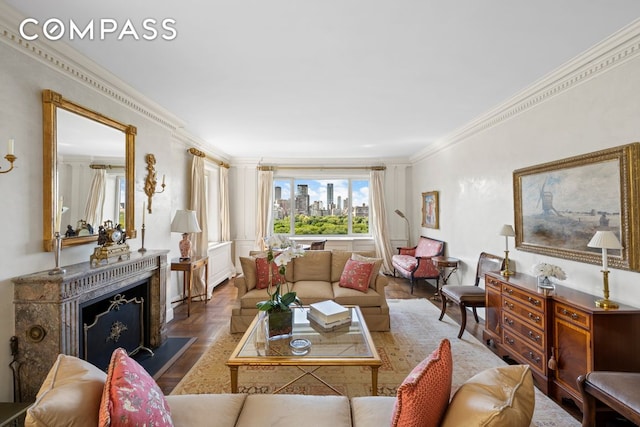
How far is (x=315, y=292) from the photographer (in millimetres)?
3490

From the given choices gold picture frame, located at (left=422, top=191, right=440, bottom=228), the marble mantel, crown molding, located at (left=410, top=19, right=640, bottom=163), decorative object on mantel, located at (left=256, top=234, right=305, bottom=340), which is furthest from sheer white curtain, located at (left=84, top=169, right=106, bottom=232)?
gold picture frame, located at (left=422, top=191, right=440, bottom=228)

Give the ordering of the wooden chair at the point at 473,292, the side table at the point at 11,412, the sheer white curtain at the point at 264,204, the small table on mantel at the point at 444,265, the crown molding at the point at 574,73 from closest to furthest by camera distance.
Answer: the side table at the point at 11,412 → the crown molding at the point at 574,73 → the wooden chair at the point at 473,292 → the small table on mantel at the point at 444,265 → the sheer white curtain at the point at 264,204

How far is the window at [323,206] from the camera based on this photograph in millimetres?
6918

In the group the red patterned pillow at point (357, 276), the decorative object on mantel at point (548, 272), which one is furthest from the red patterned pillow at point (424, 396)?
the red patterned pillow at point (357, 276)

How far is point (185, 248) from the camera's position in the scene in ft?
13.8

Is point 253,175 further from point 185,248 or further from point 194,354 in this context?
point 194,354

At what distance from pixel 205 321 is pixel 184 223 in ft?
4.49

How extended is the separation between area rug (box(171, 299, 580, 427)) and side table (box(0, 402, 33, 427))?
36.8 inches

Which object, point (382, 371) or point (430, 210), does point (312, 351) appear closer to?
point (382, 371)

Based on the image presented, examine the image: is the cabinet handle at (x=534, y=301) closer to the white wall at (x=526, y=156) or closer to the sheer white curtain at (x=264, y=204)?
the white wall at (x=526, y=156)

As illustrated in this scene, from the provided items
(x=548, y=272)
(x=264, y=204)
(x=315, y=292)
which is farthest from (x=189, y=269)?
(x=548, y=272)

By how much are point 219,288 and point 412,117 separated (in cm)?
446

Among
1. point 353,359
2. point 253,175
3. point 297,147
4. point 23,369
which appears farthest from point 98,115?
point 253,175

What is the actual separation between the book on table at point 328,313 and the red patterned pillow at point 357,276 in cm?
89
